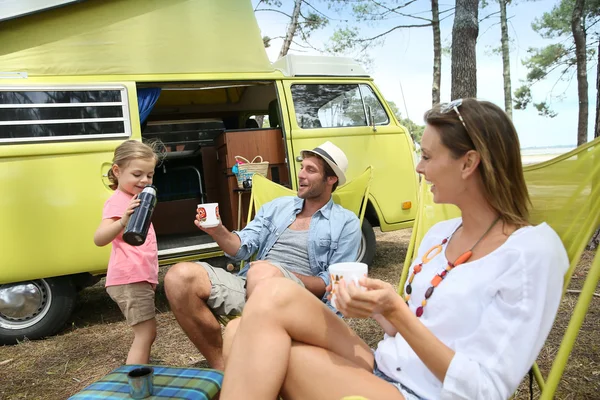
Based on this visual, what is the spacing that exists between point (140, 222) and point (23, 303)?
2001 millimetres

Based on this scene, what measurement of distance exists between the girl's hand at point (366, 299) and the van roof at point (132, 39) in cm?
326

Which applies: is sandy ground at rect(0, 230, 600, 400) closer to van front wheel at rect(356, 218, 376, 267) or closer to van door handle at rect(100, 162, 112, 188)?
van door handle at rect(100, 162, 112, 188)

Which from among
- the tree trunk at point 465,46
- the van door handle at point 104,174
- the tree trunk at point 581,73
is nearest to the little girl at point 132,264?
the van door handle at point 104,174

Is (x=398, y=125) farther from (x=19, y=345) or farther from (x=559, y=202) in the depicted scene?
(x=19, y=345)

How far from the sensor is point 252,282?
1910 mm

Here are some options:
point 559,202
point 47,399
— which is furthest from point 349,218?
point 47,399

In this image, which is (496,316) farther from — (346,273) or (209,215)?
(209,215)

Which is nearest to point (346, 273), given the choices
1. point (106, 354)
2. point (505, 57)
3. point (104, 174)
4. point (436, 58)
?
point (106, 354)

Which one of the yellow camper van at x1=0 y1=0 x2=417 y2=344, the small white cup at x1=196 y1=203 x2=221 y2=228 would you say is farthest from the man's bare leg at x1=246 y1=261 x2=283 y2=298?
the yellow camper van at x1=0 y1=0 x2=417 y2=344

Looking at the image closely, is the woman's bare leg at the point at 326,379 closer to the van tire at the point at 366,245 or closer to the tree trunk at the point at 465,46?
the van tire at the point at 366,245

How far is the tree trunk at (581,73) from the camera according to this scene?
9625mm

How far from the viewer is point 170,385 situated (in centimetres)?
155

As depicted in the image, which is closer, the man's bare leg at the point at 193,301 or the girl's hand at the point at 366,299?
the girl's hand at the point at 366,299

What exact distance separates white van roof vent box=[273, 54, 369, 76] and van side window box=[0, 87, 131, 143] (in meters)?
1.58
